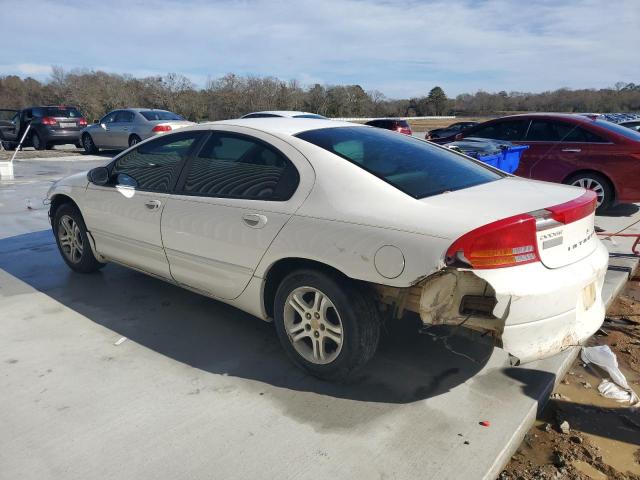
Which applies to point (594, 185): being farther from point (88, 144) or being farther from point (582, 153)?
point (88, 144)

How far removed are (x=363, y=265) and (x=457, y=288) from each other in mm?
484

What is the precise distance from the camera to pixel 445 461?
2.36m

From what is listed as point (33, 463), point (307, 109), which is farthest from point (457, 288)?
point (307, 109)

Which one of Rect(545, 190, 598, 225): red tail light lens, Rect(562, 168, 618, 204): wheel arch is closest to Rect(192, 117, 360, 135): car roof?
Rect(545, 190, 598, 225): red tail light lens

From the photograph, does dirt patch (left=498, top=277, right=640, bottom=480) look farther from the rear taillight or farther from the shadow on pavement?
the rear taillight

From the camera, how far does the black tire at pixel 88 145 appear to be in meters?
17.3

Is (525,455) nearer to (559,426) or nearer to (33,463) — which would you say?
(559,426)

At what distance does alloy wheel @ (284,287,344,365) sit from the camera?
115 inches

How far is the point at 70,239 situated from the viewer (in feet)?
16.2

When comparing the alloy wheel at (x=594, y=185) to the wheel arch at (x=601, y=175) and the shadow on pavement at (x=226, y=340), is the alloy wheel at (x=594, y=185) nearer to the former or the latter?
the wheel arch at (x=601, y=175)

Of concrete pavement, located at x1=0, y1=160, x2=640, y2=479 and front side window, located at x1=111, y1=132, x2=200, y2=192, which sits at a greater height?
front side window, located at x1=111, y1=132, x2=200, y2=192

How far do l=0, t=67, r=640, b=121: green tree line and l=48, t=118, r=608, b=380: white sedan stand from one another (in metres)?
42.8

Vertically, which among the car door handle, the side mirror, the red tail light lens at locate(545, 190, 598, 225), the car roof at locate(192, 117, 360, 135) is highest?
the car roof at locate(192, 117, 360, 135)

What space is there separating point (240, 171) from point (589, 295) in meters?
2.23
